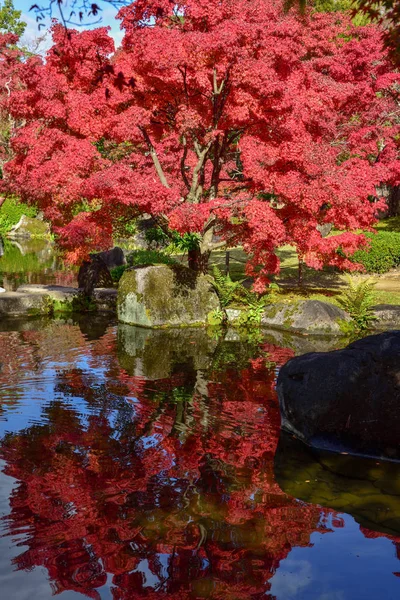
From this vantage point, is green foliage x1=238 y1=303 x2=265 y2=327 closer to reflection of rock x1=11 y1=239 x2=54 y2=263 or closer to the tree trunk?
reflection of rock x1=11 y1=239 x2=54 y2=263

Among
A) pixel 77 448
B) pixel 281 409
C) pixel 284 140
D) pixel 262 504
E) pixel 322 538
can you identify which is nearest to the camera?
pixel 322 538

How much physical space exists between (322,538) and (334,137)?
1698cm

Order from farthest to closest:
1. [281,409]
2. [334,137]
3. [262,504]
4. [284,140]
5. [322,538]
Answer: [334,137] → [284,140] → [281,409] → [262,504] → [322,538]

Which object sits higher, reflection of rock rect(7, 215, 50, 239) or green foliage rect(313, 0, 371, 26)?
green foliage rect(313, 0, 371, 26)

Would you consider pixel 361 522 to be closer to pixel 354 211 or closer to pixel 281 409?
pixel 281 409

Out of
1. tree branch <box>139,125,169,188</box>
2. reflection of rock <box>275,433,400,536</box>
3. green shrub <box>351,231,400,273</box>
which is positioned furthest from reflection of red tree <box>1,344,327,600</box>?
green shrub <box>351,231,400,273</box>

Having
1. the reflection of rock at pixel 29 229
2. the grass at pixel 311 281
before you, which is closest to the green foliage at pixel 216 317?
the grass at pixel 311 281

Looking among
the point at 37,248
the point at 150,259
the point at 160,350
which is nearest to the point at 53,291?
the point at 150,259

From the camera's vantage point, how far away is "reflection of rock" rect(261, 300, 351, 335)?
15.7m

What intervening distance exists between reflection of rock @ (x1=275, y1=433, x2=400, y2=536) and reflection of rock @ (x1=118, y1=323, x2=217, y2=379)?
13.8 feet

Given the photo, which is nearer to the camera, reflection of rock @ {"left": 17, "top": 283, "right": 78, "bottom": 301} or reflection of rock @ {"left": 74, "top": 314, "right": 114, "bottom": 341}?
reflection of rock @ {"left": 74, "top": 314, "right": 114, "bottom": 341}

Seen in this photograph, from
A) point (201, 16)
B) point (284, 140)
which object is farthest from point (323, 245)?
point (201, 16)

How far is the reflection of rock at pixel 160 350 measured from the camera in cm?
1247

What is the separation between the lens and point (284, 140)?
15.3 meters
